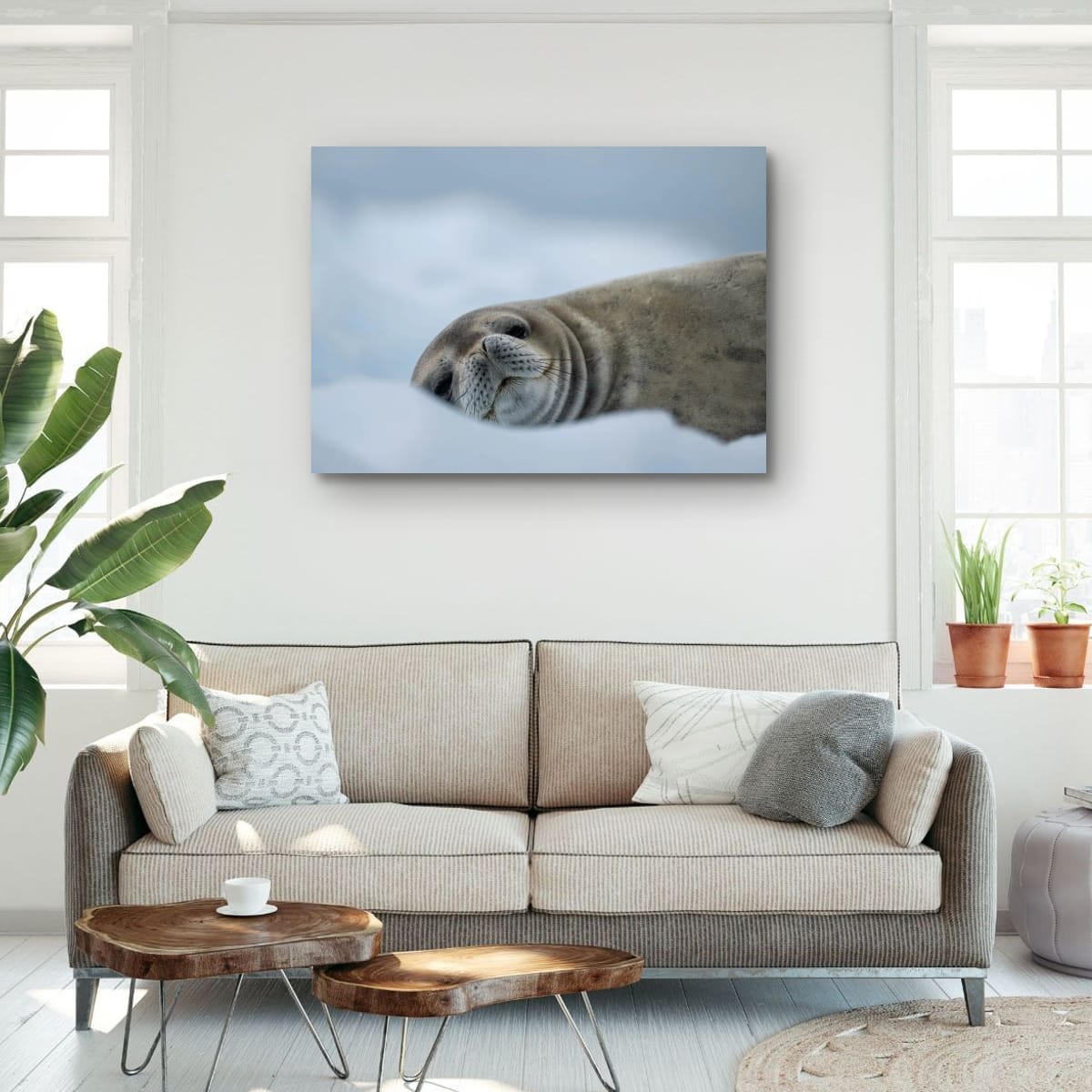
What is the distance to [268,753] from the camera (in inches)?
124

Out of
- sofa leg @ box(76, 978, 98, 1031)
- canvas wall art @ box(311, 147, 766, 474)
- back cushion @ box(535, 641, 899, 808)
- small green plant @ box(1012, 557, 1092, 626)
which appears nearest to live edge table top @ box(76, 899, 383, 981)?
sofa leg @ box(76, 978, 98, 1031)

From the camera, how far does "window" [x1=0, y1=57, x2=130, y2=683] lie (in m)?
3.98

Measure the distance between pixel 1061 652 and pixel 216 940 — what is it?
2664 mm

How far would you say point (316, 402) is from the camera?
12.5 feet

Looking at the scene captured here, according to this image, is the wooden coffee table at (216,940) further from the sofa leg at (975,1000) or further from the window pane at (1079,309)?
the window pane at (1079,309)

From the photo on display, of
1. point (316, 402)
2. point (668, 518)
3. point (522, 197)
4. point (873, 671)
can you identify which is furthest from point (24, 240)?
point (873, 671)

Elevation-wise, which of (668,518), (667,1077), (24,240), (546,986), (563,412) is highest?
(24,240)

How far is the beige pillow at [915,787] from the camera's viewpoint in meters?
2.83

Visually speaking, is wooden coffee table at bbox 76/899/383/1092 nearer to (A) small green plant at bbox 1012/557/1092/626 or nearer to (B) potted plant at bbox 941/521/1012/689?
(B) potted plant at bbox 941/521/1012/689

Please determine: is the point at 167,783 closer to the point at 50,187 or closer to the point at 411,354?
the point at 411,354

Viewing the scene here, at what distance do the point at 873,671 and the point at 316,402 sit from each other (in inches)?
71.4

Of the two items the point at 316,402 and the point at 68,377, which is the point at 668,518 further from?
the point at 68,377

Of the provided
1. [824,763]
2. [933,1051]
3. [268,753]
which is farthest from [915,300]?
[268,753]

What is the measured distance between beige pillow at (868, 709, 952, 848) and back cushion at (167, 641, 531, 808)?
39.0 inches
